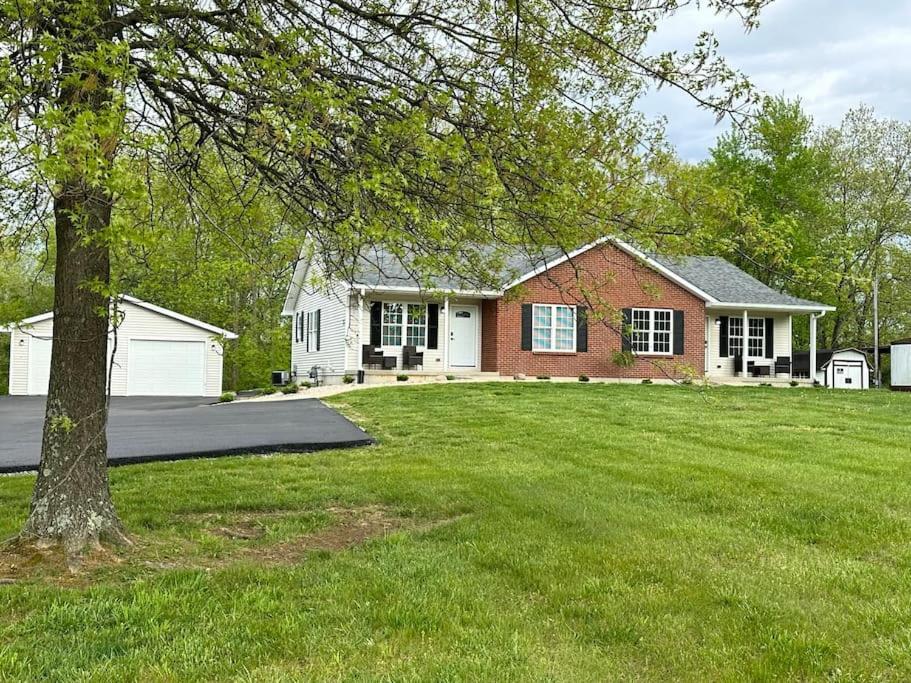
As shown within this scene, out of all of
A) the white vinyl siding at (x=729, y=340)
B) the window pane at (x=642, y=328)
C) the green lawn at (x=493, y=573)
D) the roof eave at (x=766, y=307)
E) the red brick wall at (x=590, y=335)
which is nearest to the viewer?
the green lawn at (x=493, y=573)

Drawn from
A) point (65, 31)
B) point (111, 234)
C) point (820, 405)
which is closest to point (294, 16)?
point (65, 31)

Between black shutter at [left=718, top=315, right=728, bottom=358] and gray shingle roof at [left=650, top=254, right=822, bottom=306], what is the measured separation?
0.84 m

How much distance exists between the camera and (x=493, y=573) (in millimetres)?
4762

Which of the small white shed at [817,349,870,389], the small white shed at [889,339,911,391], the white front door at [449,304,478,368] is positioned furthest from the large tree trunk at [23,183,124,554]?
the small white shed at [889,339,911,391]

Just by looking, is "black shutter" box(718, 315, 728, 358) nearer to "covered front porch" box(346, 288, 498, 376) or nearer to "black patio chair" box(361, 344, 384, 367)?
"covered front porch" box(346, 288, 498, 376)

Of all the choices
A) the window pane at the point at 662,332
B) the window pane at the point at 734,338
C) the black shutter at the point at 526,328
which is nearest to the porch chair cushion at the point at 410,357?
the black shutter at the point at 526,328

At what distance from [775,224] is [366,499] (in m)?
4.22

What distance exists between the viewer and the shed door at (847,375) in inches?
1048

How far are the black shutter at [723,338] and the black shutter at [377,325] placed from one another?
10718 millimetres

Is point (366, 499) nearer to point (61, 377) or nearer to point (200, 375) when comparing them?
point (61, 377)

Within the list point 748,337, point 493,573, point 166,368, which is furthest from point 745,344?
point 493,573

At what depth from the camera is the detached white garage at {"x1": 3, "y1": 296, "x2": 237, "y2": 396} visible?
2434cm

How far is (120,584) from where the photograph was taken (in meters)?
4.60

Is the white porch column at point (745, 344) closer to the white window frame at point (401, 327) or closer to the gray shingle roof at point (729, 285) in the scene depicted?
the gray shingle roof at point (729, 285)
